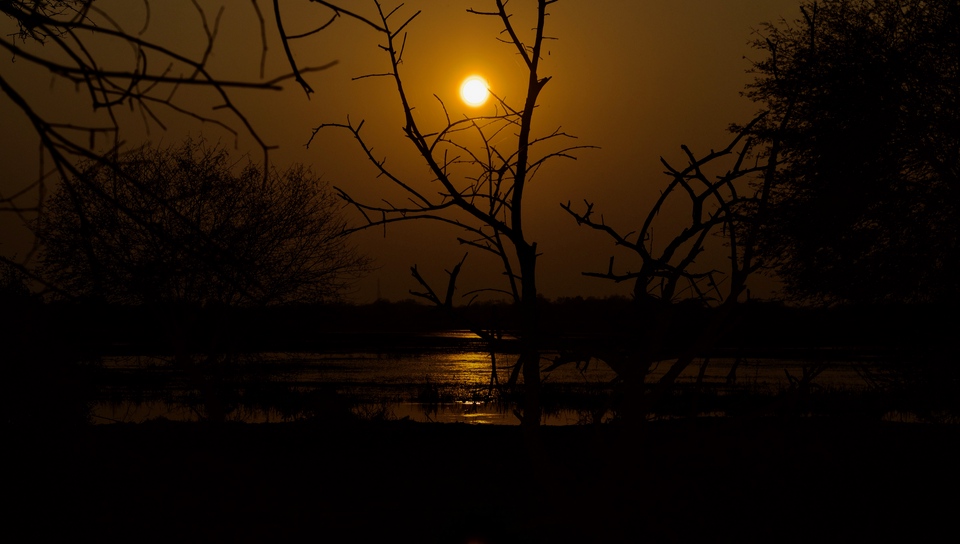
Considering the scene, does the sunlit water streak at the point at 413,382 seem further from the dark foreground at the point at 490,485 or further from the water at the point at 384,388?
the dark foreground at the point at 490,485

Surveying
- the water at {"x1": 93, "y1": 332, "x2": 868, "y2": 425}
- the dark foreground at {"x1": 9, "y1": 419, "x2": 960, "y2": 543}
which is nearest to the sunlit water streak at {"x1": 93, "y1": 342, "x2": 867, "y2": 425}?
the water at {"x1": 93, "y1": 332, "x2": 868, "y2": 425}

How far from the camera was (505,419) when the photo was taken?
23500 mm

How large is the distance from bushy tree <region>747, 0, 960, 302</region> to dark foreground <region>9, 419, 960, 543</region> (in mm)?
2936

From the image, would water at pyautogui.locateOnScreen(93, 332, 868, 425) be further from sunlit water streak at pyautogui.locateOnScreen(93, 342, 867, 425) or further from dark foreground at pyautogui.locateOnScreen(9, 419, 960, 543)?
dark foreground at pyautogui.locateOnScreen(9, 419, 960, 543)

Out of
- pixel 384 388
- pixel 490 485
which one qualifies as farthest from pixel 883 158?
pixel 384 388

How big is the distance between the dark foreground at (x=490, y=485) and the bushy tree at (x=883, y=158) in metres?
2.94

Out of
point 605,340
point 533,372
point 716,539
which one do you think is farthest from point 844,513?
point 533,372

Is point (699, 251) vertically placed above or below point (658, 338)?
above

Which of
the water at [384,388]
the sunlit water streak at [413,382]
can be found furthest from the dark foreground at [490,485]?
the sunlit water streak at [413,382]

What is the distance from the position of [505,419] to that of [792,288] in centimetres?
964

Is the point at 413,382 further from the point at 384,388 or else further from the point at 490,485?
the point at 490,485

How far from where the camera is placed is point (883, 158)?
14.2 metres

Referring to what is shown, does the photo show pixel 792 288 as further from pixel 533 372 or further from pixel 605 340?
pixel 533 372

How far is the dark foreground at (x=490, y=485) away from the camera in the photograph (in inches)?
291
